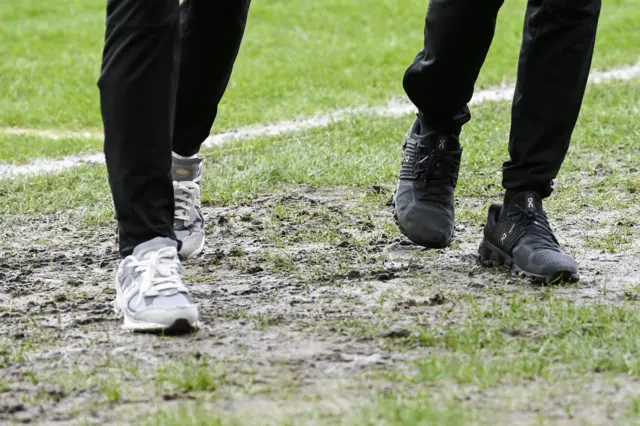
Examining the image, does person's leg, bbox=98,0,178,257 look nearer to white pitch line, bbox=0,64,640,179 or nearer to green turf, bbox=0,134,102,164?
white pitch line, bbox=0,64,640,179

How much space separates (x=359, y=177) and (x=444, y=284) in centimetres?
243

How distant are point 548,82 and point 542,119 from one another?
127mm

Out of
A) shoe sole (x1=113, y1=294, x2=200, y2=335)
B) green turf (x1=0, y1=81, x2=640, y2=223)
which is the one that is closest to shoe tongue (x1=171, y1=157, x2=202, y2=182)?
shoe sole (x1=113, y1=294, x2=200, y2=335)

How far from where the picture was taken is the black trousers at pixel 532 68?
3.82 m

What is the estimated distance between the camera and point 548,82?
388 cm

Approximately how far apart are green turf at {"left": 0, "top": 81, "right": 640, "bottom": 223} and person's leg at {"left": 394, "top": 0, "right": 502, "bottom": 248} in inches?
31.0

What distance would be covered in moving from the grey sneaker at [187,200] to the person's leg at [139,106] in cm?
90

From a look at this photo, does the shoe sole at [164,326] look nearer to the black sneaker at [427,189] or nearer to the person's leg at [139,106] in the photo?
the person's leg at [139,106]

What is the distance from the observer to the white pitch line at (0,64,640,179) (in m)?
7.56

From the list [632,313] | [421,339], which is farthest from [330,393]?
[632,313]

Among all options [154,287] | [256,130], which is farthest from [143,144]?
[256,130]

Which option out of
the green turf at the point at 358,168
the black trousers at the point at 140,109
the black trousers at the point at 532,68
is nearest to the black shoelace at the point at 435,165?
the black trousers at the point at 532,68

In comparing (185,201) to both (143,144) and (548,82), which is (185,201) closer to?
(143,144)

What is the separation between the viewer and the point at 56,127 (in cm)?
977
